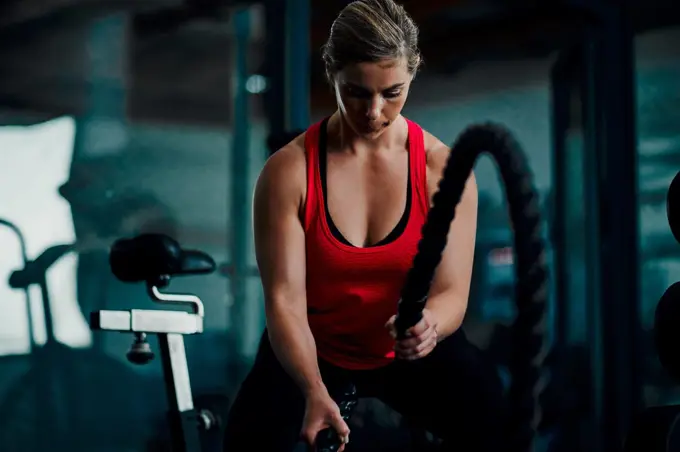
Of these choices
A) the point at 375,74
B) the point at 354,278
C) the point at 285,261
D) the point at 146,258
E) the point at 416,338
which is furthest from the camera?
the point at 146,258

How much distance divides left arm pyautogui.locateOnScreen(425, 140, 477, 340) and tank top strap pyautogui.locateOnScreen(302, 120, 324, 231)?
0.23 m

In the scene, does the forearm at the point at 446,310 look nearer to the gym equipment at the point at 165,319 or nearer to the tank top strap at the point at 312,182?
the tank top strap at the point at 312,182

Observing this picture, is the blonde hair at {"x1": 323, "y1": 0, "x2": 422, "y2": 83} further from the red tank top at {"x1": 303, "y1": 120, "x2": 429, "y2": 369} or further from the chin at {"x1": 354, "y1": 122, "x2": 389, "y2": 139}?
the red tank top at {"x1": 303, "y1": 120, "x2": 429, "y2": 369}

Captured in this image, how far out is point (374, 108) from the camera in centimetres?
146

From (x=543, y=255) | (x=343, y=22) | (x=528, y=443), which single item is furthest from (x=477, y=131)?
(x=343, y=22)

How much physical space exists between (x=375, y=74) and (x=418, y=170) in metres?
0.30

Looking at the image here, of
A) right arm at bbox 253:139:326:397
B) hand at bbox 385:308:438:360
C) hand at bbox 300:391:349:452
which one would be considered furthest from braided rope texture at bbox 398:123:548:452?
right arm at bbox 253:139:326:397

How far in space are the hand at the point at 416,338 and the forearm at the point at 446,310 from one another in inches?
2.3

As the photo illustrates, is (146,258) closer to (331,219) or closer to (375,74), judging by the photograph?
(331,219)

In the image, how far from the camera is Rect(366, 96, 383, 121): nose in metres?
1.46

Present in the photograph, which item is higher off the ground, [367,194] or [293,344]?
[367,194]

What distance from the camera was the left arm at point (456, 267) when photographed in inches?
63.8

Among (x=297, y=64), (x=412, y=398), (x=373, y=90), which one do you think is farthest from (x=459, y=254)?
(x=297, y=64)

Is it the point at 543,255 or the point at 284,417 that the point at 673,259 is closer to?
the point at 284,417
